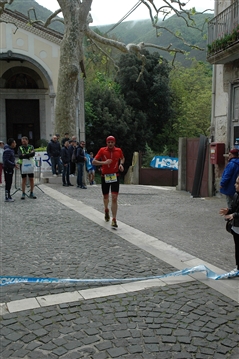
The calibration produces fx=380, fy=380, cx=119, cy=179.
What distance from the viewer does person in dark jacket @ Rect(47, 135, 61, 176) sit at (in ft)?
47.7

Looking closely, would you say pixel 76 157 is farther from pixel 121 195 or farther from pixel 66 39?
pixel 66 39

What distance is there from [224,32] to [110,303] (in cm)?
963

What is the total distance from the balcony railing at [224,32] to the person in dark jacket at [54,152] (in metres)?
6.43

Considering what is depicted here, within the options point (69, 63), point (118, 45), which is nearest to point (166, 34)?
point (118, 45)

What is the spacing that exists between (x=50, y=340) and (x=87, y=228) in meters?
4.11

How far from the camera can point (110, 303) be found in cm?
398

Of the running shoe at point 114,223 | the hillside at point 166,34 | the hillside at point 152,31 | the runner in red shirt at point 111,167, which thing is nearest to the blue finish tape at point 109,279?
the running shoe at point 114,223

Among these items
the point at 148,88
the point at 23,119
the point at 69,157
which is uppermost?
the point at 148,88

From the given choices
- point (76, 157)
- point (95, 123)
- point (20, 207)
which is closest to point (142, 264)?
point (20, 207)

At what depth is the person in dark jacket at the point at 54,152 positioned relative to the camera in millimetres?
14531

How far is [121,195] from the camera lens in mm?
12484

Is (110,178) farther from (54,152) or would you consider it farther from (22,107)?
(22,107)

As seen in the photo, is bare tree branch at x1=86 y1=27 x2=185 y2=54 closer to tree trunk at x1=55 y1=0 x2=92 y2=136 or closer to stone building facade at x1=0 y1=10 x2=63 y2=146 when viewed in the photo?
tree trunk at x1=55 y1=0 x2=92 y2=136

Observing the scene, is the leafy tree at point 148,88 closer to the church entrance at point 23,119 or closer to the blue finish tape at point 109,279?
the church entrance at point 23,119
